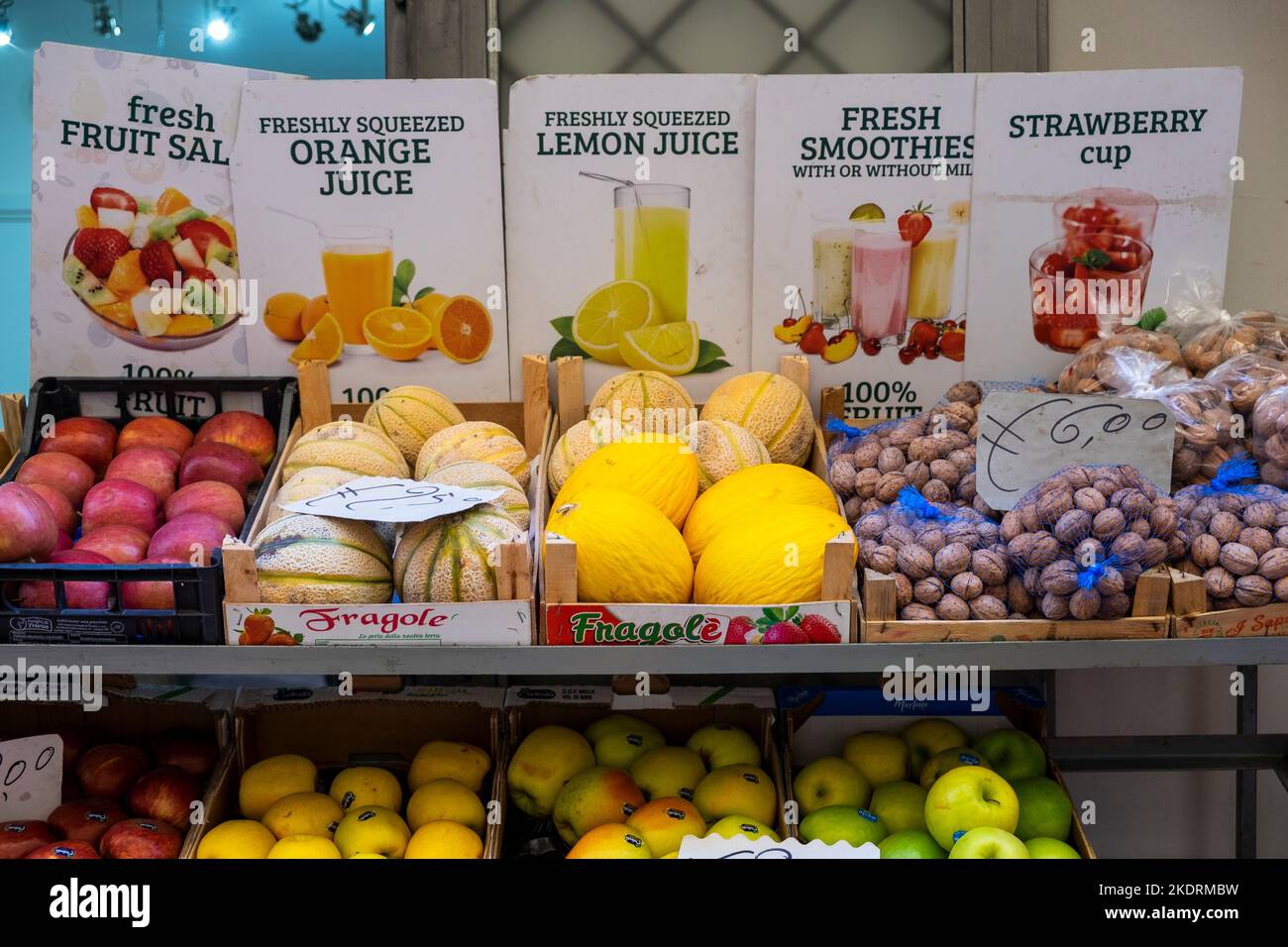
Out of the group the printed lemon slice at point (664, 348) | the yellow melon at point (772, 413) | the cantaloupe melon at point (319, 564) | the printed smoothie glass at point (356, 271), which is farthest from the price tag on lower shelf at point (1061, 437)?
the printed smoothie glass at point (356, 271)

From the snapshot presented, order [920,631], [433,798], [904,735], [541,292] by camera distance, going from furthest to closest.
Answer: [541,292], [904,735], [433,798], [920,631]

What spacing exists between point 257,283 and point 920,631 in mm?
1683

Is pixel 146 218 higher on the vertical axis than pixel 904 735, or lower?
higher

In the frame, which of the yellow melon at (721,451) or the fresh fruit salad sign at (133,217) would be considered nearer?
the yellow melon at (721,451)

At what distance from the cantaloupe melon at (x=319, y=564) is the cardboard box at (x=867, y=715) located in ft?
3.20

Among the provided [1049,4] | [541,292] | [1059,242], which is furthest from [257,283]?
[1049,4]

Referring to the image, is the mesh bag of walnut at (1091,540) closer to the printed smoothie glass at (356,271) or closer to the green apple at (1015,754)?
the green apple at (1015,754)

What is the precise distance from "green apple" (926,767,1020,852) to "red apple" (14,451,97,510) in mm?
1794

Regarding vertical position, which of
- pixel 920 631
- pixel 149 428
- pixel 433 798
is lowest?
pixel 433 798

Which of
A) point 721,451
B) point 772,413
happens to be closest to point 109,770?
point 721,451

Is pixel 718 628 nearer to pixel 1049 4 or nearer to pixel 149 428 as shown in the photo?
pixel 149 428

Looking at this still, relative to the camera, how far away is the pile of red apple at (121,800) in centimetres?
203

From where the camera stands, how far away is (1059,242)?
2453 millimetres

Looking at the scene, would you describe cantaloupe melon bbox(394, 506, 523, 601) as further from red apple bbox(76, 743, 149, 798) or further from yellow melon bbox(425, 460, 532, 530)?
red apple bbox(76, 743, 149, 798)
